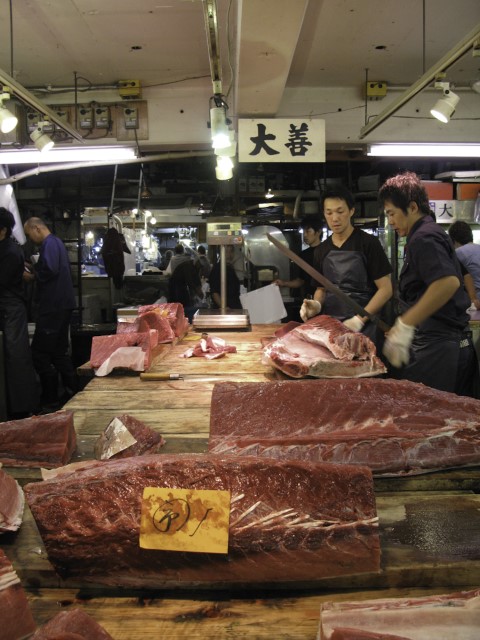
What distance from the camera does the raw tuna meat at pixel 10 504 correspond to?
1.67 meters

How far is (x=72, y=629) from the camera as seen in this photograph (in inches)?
45.7

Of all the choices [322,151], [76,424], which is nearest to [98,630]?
[76,424]

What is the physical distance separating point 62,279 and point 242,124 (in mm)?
3572

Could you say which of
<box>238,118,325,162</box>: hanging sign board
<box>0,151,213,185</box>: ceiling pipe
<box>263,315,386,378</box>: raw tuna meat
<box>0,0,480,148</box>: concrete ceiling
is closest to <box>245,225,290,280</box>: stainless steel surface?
<box>0,151,213,185</box>: ceiling pipe

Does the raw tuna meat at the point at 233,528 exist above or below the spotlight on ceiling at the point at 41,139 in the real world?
below

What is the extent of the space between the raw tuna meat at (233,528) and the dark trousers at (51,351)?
6.58m

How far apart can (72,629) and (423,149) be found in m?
8.17

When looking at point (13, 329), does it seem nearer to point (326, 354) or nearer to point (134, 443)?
point (326, 354)

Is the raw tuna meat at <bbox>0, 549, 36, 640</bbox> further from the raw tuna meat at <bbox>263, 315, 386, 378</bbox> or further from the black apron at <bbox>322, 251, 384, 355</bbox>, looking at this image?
the black apron at <bbox>322, 251, 384, 355</bbox>

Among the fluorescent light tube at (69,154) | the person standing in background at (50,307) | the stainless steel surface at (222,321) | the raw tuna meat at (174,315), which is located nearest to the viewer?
the raw tuna meat at (174,315)

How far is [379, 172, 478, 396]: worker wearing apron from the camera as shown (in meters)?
3.57

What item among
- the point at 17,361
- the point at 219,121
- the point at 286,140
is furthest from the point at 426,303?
the point at 17,361

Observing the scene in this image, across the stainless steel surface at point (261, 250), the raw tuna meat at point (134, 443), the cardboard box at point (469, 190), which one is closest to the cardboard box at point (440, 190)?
the cardboard box at point (469, 190)

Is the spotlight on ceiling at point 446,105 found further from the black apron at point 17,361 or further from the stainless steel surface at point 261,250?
the stainless steel surface at point 261,250
